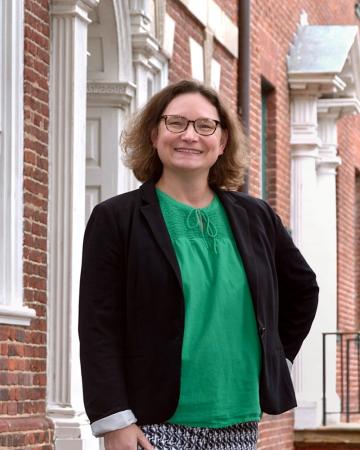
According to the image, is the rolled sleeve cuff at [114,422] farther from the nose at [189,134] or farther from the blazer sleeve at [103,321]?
the nose at [189,134]

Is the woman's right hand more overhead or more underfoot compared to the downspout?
more underfoot

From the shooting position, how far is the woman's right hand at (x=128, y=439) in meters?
4.54

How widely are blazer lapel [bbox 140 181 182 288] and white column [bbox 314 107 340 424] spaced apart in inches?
573

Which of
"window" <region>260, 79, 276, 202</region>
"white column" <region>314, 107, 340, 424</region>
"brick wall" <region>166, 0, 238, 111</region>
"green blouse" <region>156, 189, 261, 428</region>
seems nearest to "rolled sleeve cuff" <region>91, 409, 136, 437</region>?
"green blouse" <region>156, 189, 261, 428</region>

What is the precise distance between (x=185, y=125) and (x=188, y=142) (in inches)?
2.0

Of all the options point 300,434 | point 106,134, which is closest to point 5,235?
point 106,134

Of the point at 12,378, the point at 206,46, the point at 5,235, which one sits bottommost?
the point at 12,378

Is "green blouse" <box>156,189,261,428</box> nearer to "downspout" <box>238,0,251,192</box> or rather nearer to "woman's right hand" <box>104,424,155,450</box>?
"woman's right hand" <box>104,424,155,450</box>

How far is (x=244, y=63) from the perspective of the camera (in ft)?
54.0

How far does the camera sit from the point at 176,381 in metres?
4.56

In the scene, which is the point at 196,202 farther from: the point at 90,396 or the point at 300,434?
the point at 300,434

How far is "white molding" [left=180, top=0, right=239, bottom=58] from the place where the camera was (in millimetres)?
14336

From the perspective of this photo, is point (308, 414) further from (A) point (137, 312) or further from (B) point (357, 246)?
(A) point (137, 312)

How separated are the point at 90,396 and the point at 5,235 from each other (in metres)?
4.50
